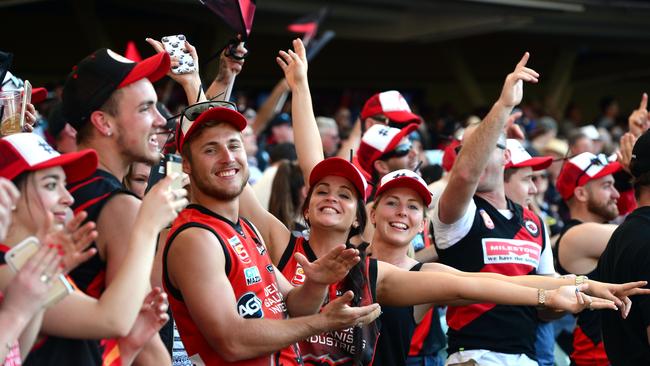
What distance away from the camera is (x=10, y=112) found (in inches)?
165

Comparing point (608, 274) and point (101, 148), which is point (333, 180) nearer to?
point (101, 148)

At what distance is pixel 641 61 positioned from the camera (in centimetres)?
2694

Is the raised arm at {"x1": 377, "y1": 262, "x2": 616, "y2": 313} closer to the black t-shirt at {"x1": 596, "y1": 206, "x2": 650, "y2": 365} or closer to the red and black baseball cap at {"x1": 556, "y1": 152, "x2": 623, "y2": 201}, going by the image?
the black t-shirt at {"x1": 596, "y1": 206, "x2": 650, "y2": 365}

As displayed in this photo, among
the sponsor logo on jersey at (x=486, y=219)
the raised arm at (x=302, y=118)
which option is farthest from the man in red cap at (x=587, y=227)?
the raised arm at (x=302, y=118)

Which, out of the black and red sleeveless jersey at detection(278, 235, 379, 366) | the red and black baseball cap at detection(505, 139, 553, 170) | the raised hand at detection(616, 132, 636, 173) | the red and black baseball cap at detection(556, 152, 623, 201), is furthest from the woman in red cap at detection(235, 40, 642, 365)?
the red and black baseball cap at detection(556, 152, 623, 201)

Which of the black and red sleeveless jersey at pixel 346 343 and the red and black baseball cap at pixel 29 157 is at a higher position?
the red and black baseball cap at pixel 29 157

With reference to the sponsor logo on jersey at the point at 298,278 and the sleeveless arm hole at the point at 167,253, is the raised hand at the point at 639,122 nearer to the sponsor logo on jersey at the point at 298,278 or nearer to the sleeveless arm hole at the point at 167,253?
the sponsor logo on jersey at the point at 298,278

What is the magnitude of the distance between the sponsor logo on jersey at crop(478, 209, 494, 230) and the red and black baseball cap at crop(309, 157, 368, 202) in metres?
1.28

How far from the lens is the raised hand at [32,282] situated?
2926mm

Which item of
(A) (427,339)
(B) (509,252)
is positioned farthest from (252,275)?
(A) (427,339)

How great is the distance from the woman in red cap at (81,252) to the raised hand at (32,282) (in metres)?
0.14

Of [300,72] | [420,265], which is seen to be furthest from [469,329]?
[300,72]

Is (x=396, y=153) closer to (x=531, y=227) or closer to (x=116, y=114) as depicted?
(x=531, y=227)

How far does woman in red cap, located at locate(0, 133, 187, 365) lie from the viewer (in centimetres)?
321
